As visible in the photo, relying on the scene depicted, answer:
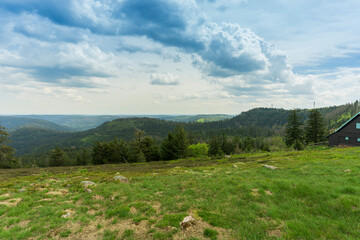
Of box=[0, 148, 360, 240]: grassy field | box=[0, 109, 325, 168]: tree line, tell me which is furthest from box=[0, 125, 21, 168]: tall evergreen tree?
box=[0, 148, 360, 240]: grassy field

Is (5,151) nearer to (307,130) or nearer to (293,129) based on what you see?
(293,129)

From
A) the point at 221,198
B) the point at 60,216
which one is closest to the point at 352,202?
the point at 221,198

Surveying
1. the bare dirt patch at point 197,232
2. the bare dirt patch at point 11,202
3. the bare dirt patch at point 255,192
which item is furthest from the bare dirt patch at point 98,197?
the bare dirt patch at point 255,192

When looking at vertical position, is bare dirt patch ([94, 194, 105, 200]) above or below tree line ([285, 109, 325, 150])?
below

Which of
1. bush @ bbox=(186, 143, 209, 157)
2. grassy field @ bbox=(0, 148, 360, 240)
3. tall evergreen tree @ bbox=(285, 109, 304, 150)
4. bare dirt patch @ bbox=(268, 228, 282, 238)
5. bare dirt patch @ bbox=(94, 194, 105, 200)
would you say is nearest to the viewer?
bare dirt patch @ bbox=(268, 228, 282, 238)

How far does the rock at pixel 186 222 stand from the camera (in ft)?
23.6

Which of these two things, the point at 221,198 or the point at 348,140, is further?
the point at 348,140

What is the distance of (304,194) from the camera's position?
30.6ft

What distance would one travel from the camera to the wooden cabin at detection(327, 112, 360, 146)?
35938mm

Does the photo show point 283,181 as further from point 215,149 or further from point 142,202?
point 215,149

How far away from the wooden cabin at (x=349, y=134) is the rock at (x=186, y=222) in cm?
4911

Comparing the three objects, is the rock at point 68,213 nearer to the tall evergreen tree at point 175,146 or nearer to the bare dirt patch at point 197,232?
the bare dirt patch at point 197,232

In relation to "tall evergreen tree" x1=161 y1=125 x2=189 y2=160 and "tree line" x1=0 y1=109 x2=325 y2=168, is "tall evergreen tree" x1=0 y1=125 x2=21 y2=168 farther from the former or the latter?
"tall evergreen tree" x1=161 y1=125 x2=189 y2=160

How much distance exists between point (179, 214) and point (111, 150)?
58.7m
